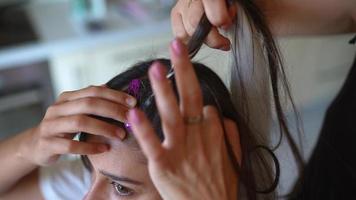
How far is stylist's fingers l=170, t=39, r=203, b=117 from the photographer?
51 centimetres

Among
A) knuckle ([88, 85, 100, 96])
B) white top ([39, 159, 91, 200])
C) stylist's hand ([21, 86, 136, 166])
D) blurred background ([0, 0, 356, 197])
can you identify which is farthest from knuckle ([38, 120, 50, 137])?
blurred background ([0, 0, 356, 197])

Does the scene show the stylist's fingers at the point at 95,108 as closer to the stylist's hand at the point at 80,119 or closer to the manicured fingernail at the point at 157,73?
the stylist's hand at the point at 80,119

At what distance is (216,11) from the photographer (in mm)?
630

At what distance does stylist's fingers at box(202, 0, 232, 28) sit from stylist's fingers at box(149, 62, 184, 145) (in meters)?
0.16

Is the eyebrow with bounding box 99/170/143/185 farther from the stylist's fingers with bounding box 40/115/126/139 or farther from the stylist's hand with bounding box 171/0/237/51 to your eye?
the stylist's hand with bounding box 171/0/237/51

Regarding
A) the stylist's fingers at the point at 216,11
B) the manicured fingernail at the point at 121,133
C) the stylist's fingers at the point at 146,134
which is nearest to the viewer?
the stylist's fingers at the point at 146,134

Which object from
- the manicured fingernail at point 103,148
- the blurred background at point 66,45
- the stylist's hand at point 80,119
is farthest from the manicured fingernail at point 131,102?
the blurred background at point 66,45

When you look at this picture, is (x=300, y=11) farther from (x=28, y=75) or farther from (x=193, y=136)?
(x=28, y=75)

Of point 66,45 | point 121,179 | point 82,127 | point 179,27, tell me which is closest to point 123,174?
point 121,179

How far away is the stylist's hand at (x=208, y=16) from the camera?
631 millimetres

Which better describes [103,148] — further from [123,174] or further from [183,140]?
[183,140]

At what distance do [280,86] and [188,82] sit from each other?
0.26m

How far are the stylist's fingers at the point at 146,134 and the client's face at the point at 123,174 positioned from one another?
263 millimetres

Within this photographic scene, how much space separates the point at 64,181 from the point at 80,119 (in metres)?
0.32
